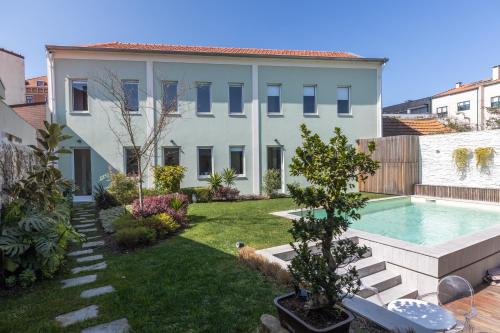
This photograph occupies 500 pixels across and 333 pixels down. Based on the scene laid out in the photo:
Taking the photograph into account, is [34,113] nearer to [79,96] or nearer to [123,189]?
[79,96]

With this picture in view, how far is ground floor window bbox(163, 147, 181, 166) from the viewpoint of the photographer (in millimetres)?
15625

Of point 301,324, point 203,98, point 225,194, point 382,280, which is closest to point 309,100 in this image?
point 203,98

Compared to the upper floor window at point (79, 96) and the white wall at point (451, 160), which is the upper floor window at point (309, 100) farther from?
the upper floor window at point (79, 96)

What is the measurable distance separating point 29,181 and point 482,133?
54.8 ft

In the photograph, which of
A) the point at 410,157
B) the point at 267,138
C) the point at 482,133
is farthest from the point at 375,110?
the point at 267,138

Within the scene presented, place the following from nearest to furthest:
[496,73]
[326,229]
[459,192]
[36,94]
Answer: [326,229]
[459,192]
[36,94]
[496,73]

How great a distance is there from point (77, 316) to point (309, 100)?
15.8 m

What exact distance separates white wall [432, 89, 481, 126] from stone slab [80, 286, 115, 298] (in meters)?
41.6

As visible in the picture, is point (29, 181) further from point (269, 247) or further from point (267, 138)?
point (267, 138)

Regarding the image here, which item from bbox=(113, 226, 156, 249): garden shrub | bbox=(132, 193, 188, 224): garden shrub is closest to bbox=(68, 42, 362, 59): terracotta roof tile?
bbox=(132, 193, 188, 224): garden shrub

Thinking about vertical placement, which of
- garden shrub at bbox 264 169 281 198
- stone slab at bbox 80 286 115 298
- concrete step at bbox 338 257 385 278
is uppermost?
garden shrub at bbox 264 169 281 198

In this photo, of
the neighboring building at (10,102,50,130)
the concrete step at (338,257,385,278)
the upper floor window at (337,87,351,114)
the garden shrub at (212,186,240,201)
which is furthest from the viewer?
the upper floor window at (337,87,351,114)

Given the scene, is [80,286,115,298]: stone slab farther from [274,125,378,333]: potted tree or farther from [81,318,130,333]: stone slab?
[274,125,378,333]: potted tree

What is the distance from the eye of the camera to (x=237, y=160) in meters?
16.5
